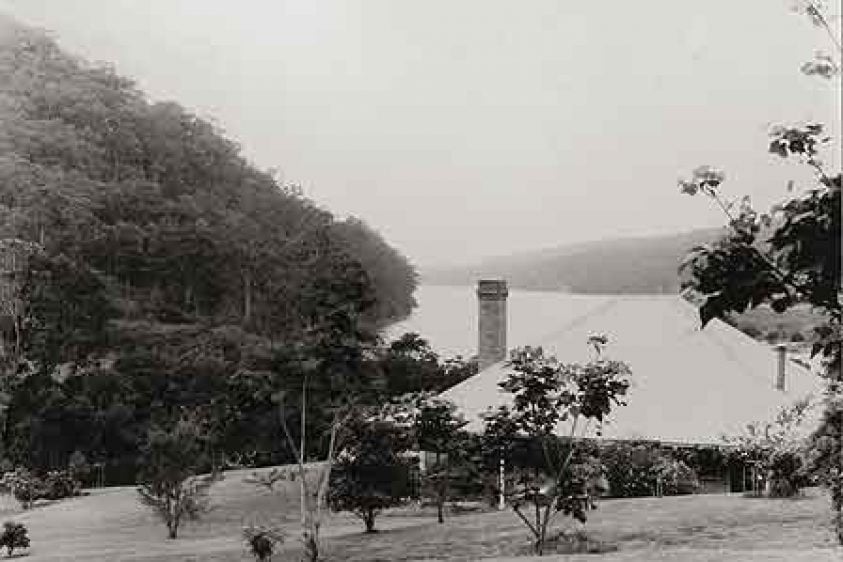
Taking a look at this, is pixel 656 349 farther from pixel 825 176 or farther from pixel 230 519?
pixel 825 176

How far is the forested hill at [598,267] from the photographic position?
2750 centimetres

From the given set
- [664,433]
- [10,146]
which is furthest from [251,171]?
[664,433]

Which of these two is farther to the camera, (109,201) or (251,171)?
(251,171)

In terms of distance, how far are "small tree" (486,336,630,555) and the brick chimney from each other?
29.0 ft

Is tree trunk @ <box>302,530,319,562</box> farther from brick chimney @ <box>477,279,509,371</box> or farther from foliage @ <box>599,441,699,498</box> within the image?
brick chimney @ <box>477,279,509,371</box>

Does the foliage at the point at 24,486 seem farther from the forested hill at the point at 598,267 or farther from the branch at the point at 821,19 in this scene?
the branch at the point at 821,19

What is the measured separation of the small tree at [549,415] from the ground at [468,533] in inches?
31.6

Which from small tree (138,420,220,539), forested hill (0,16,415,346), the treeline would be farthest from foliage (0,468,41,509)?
forested hill (0,16,415,346)

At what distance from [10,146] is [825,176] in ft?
123

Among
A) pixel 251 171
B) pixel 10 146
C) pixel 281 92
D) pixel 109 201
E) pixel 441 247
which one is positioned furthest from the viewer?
pixel 251 171

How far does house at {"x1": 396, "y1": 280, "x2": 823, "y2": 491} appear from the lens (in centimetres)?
1777

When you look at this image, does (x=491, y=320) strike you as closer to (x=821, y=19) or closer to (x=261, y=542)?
(x=261, y=542)

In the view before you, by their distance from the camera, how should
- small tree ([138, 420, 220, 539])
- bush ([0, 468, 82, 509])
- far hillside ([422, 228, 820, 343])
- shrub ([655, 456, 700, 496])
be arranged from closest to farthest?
shrub ([655, 456, 700, 496]) → small tree ([138, 420, 220, 539]) → bush ([0, 468, 82, 509]) → far hillside ([422, 228, 820, 343])

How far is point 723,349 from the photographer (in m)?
20.0
